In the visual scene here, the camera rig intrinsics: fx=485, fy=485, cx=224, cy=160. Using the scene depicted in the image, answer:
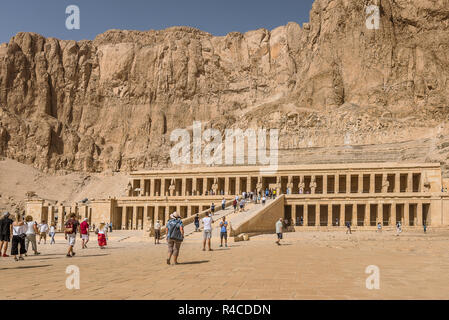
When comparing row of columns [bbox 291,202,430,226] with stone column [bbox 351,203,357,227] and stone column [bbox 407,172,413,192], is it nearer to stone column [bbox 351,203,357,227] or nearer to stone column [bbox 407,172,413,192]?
stone column [bbox 351,203,357,227]

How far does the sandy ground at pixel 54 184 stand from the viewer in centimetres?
9538

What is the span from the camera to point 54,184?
343 ft

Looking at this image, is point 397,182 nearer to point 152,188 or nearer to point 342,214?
point 342,214

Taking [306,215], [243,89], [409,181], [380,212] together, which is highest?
[243,89]

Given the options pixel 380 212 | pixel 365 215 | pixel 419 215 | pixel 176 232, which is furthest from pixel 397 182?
pixel 176 232

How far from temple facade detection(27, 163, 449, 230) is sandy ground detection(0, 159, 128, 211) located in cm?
3384

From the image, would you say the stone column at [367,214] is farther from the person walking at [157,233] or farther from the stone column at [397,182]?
the person walking at [157,233]

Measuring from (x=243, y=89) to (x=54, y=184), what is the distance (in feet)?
185

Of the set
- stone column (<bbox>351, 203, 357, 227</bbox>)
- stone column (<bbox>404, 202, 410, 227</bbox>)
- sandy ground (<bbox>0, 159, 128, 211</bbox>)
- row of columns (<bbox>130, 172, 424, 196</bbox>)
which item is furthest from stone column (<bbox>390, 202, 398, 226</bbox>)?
sandy ground (<bbox>0, 159, 128, 211</bbox>)

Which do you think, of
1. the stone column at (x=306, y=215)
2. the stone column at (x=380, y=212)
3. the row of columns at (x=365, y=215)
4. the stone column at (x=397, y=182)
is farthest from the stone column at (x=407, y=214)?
the stone column at (x=306, y=215)

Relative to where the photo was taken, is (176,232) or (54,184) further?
(54,184)

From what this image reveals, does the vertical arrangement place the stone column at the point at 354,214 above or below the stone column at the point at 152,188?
below

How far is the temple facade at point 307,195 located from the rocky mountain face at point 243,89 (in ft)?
35.5

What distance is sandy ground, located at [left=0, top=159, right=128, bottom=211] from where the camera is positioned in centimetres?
9538
